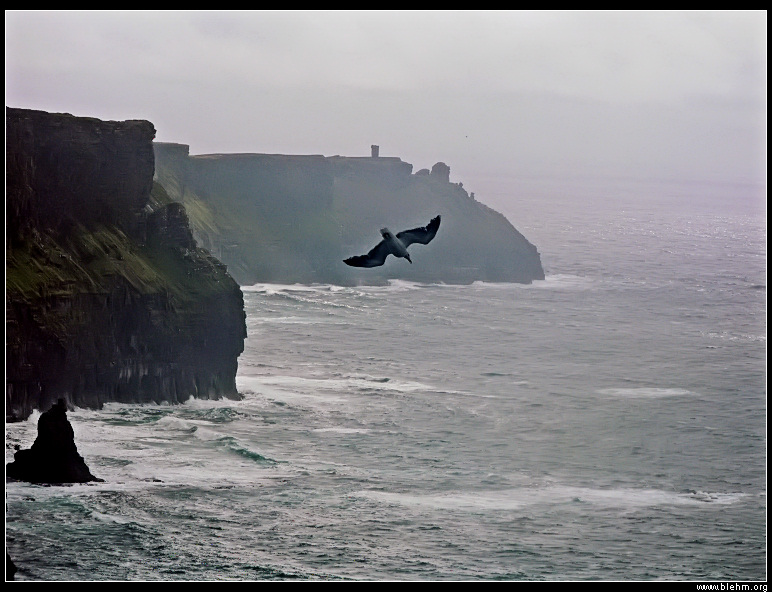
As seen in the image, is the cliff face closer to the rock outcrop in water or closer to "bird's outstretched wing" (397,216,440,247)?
the rock outcrop in water

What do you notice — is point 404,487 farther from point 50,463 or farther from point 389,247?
point 389,247

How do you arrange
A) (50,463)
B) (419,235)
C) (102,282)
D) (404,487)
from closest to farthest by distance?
1. (419,235)
2. (50,463)
3. (404,487)
4. (102,282)

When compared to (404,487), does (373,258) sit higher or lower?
higher

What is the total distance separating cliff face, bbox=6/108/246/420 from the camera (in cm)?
12138

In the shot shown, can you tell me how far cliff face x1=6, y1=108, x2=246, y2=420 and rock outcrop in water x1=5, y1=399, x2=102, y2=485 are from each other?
51.5ft

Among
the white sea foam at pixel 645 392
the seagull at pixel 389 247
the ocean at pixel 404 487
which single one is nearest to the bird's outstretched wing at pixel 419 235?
the seagull at pixel 389 247

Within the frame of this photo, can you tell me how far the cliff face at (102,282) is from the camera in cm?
12138

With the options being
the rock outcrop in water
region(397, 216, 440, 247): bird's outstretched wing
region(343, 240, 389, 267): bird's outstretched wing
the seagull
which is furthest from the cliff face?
→ region(343, 240, 389, 267): bird's outstretched wing

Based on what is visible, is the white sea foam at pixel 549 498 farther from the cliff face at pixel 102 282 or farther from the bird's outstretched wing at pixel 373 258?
the bird's outstretched wing at pixel 373 258

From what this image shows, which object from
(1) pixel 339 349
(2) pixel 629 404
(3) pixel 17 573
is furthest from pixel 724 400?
(3) pixel 17 573

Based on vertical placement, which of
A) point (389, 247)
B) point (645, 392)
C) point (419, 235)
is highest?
point (419, 235)

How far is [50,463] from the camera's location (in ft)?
331

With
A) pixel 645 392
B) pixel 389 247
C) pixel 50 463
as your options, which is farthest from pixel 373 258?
pixel 645 392

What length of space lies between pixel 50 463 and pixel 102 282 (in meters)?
33.0
